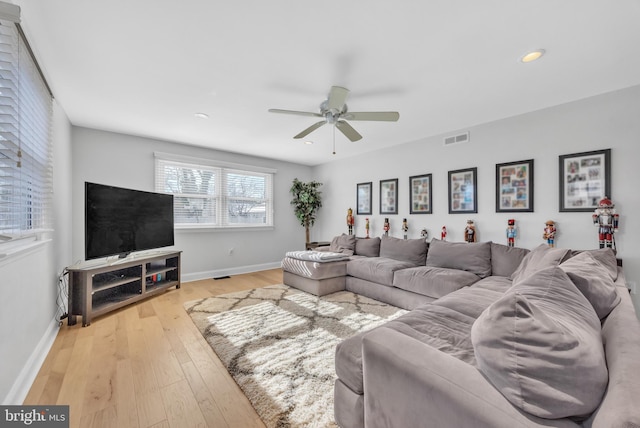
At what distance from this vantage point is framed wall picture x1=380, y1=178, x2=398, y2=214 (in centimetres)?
454

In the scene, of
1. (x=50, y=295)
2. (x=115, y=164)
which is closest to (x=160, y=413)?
(x=50, y=295)

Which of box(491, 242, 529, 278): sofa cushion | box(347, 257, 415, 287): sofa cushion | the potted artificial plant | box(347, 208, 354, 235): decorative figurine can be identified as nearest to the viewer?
box(491, 242, 529, 278): sofa cushion

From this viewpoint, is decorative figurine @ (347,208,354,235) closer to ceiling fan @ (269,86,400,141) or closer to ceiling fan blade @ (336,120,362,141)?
ceiling fan blade @ (336,120,362,141)

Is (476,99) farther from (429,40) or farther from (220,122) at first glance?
(220,122)

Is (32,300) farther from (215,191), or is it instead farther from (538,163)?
(538,163)

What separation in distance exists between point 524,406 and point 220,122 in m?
3.68

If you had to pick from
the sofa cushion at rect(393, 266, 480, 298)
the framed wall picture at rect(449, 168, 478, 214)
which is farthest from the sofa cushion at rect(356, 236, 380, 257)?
the framed wall picture at rect(449, 168, 478, 214)

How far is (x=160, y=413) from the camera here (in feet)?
4.87

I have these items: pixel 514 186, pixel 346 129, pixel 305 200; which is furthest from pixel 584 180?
pixel 305 200

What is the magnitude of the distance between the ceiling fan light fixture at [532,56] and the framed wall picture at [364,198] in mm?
3015

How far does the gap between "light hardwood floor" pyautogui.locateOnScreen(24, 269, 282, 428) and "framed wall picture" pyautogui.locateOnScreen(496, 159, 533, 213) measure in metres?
3.50

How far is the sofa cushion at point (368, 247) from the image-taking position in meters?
4.29

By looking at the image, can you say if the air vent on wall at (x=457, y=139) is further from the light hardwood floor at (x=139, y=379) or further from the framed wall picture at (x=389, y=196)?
the light hardwood floor at (x=139, y=379)
